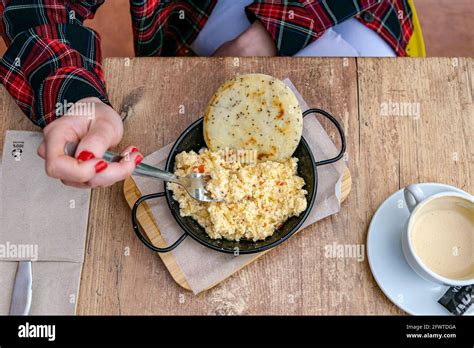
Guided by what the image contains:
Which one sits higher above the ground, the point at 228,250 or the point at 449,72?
the point at 449,72

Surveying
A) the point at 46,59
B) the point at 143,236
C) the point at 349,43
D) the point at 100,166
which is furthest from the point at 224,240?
the point at 349,43

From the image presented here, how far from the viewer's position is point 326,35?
124 cm

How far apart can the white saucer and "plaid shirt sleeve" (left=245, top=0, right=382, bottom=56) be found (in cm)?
44

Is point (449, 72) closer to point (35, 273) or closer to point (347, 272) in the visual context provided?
point (347, 272)

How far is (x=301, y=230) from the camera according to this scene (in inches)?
39.6

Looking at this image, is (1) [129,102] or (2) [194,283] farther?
(1) [129,102]

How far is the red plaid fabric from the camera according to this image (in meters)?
1.01

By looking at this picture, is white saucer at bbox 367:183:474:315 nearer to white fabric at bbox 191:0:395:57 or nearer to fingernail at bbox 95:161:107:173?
white fabric at bbox 191:0:395:57

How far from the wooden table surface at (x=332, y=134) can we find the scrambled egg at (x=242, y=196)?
78 mm

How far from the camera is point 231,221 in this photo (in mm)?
958

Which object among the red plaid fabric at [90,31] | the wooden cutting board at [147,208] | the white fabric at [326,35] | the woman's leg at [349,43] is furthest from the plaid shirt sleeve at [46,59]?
the woman's leg at [349,43]

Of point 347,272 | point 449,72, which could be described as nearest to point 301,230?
point 347,272

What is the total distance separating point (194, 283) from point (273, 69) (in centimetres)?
50
